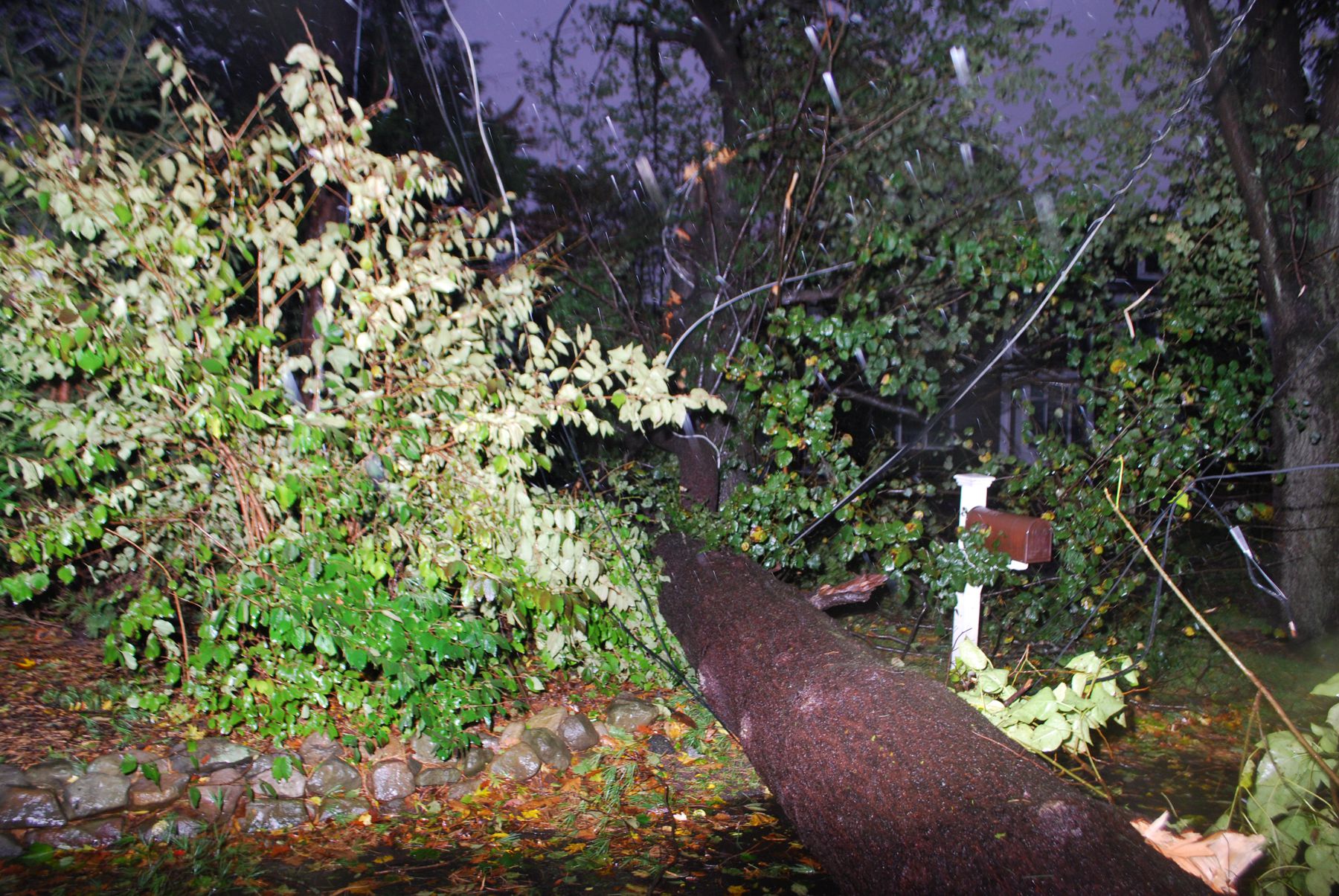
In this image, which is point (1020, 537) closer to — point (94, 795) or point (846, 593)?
point (846, 593)

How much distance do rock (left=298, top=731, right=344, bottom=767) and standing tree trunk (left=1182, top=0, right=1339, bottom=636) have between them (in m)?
5.63

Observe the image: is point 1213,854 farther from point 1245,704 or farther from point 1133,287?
point 1133,287

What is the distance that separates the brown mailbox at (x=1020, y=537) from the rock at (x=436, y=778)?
8.92 feet

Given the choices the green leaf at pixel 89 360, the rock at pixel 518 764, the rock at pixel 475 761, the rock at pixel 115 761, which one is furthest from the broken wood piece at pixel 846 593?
the green leaf at pixel 89 360

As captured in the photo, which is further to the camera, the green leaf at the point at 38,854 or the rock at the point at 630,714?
the rock at the point at 630,714

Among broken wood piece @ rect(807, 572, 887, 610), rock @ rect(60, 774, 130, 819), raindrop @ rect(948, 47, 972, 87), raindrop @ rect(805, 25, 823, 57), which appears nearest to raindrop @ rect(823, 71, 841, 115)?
raindrop @ rect(805, 25, 823, 57)

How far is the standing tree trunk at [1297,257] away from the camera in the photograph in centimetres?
486

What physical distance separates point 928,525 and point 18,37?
23.2 ft

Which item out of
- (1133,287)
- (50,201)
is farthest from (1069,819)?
(1133,287)

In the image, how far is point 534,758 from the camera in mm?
3523

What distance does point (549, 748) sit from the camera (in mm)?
3574

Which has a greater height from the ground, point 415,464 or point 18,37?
point 18,37

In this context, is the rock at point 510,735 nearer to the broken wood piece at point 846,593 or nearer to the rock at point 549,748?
the rock at point 549,748

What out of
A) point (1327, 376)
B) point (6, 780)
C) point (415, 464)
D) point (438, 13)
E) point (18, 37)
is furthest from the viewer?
point (438, 13)
